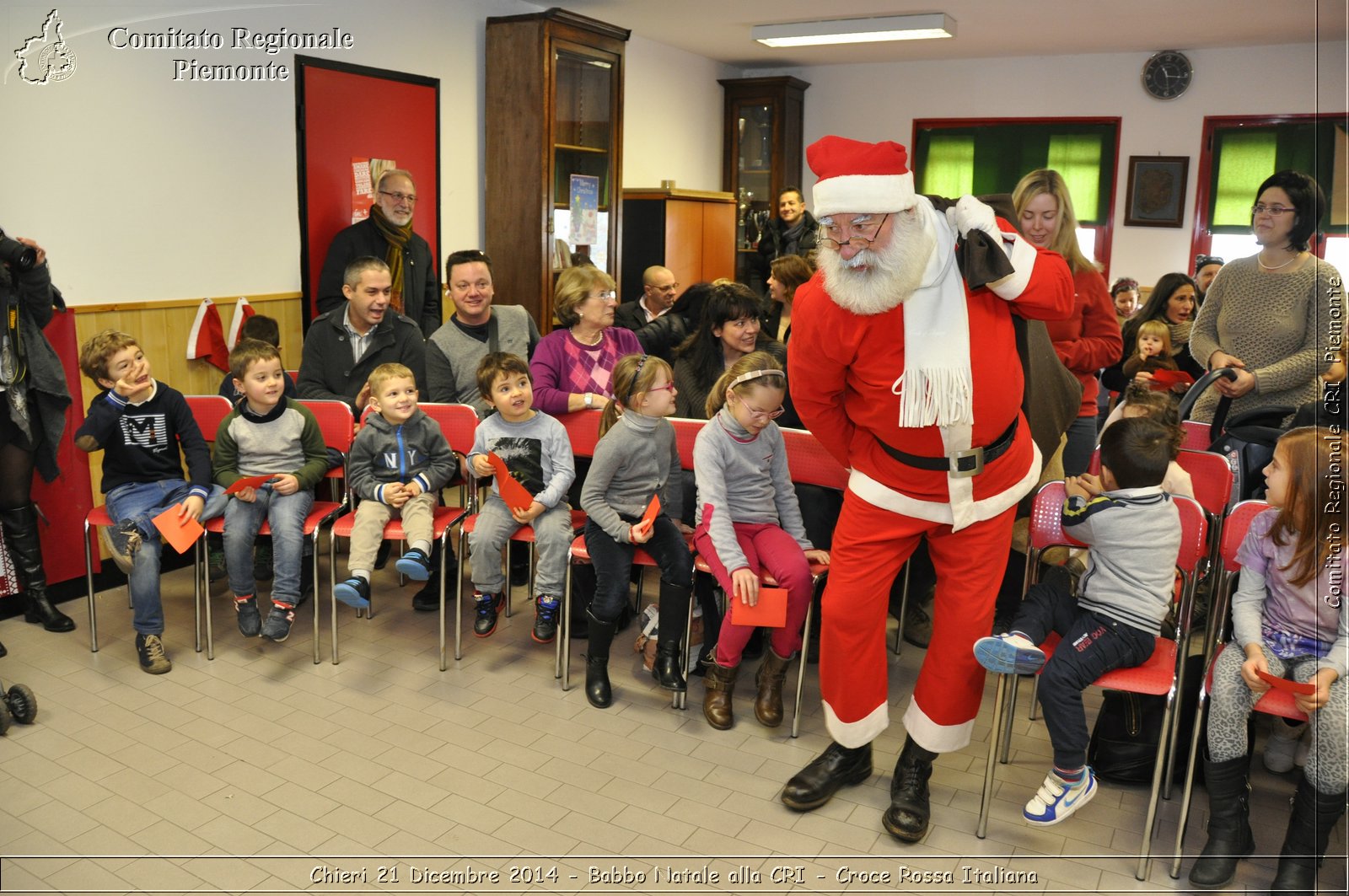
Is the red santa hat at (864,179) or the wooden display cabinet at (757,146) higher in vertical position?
the wooden display cabinet at (757,146)

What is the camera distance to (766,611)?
2820 millimetres

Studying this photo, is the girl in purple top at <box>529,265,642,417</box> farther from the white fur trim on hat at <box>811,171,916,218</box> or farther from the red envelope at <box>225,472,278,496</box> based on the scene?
the white fur trim on hat at <box>811,171,916,218</box>

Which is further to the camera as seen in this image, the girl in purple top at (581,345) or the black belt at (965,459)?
the girl in purple top at (581,345)

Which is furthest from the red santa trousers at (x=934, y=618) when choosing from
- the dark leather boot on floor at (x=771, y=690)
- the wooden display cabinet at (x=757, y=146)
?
the wooden display cabinet at (x=757, y=146)

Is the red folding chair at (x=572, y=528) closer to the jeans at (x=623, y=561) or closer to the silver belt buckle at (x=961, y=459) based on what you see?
the jeans at (x=623, y=561)

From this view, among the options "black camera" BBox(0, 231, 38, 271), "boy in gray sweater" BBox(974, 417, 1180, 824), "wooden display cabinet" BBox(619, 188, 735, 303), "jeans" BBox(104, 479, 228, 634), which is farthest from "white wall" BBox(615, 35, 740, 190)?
"boy in gray sweater" BBox(974, 417, 1180, 824)

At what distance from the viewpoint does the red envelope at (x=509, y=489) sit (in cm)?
327

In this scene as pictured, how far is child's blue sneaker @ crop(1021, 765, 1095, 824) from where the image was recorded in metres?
2.43

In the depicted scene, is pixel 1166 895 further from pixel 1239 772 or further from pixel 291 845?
pixel 291 845

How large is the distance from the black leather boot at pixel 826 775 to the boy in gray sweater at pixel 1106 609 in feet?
1.38

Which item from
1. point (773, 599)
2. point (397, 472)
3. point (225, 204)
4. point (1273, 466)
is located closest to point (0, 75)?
point (225, 204)

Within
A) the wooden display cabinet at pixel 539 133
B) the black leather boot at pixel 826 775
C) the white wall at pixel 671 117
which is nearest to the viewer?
the black leather boot at pixel 826 775

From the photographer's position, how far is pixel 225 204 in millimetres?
4656

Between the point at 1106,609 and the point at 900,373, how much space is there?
735 millimetres
